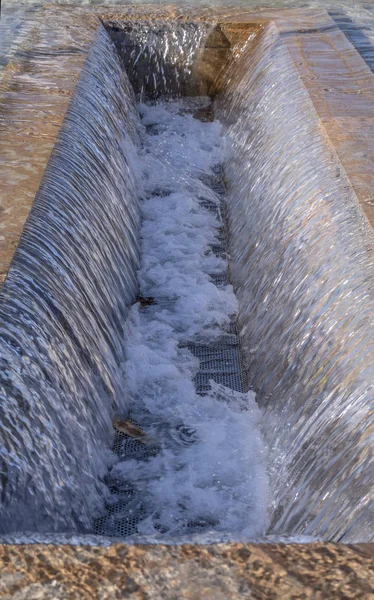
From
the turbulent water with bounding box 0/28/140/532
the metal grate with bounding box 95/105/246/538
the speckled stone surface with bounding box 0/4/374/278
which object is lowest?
the metal grate with bounding box 95/105/246/538

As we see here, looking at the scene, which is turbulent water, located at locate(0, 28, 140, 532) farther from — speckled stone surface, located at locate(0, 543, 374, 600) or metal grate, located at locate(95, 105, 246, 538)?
speckled stone surface, located at locate(0, 543, 374, 600)

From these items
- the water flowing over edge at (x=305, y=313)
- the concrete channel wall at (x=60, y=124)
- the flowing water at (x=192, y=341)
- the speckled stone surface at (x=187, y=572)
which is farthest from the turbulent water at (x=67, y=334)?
the water flowing over edge at (x=305, y=313)

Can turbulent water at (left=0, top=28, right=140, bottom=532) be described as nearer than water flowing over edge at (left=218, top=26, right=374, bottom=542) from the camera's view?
Yes

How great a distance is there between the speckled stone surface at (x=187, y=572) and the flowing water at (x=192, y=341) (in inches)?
9.5

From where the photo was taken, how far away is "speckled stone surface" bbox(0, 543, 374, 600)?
6.82 ft

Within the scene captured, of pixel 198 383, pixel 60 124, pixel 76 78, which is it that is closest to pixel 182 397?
pixel 198 383

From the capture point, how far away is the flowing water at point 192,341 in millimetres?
3168

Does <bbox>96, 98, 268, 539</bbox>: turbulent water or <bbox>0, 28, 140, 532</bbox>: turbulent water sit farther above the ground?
<bbox>0, 28, 140, 532</bbox>: turbulent water

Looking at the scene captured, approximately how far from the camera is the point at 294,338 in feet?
13.3

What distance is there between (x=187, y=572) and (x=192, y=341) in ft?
9.23

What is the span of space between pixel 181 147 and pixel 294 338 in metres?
3.38

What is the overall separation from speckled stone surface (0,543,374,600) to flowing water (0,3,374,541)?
24 centimetres

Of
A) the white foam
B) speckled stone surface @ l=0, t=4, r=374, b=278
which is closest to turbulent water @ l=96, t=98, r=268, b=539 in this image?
the white foam

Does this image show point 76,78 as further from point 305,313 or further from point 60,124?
point 305,313
